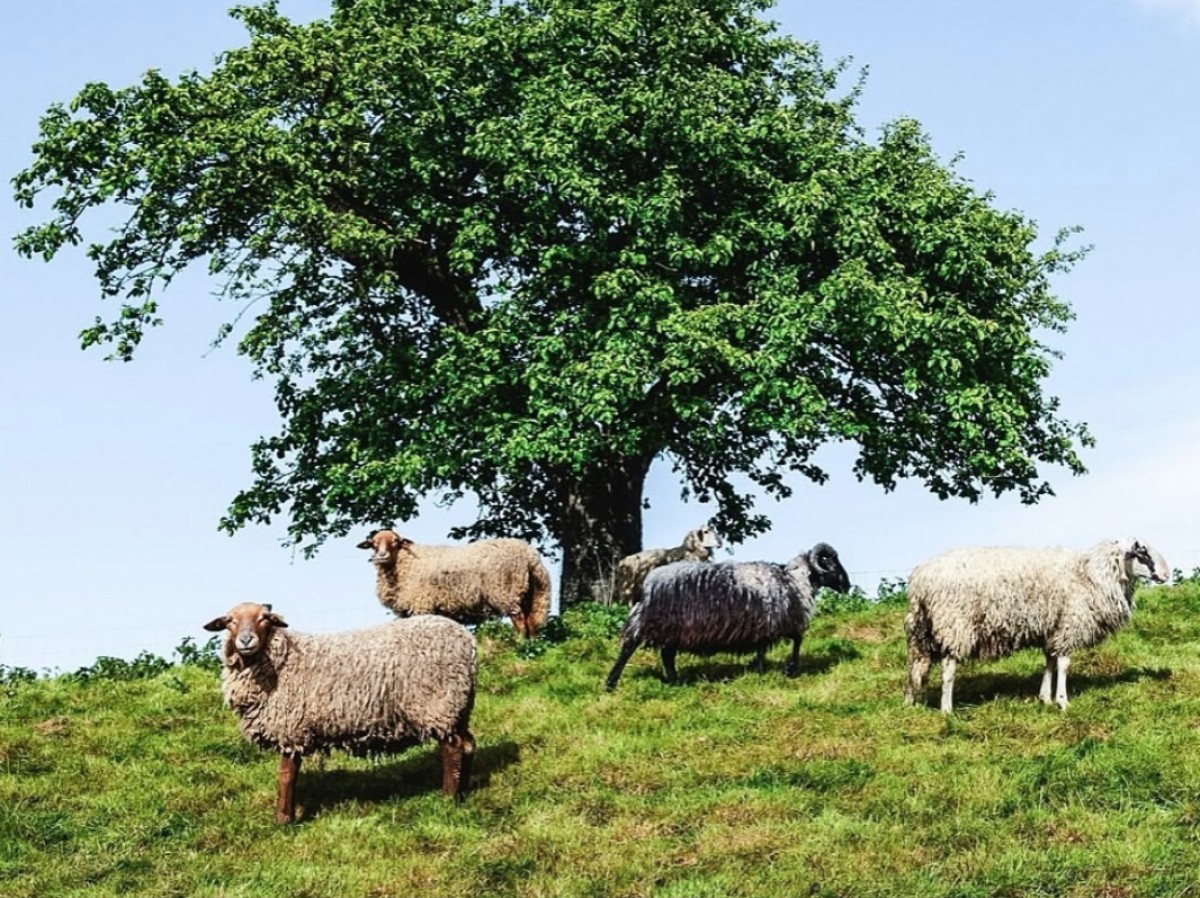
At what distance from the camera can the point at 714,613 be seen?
1878 cm

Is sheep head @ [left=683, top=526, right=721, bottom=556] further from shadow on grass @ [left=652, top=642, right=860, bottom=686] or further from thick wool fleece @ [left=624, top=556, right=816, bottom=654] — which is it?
thick wool fleece @ [left=624, top=556, right=816, bottom=654]

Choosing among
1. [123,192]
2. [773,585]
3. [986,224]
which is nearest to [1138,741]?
[773,585]

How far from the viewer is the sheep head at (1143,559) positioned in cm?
1744

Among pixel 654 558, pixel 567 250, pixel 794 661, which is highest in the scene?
pixel 567 250

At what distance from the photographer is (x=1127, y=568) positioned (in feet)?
57.6

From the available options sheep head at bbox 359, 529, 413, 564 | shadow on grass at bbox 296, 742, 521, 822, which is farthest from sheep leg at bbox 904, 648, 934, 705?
sheep head at bbox 359, 529, 413, 564

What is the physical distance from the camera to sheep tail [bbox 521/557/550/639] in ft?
76.7

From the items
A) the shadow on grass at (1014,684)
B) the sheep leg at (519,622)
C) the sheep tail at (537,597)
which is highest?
the sheep tail at (537,597)

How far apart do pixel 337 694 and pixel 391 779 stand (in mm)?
1613

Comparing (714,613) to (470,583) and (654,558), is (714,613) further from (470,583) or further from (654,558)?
(654,558)

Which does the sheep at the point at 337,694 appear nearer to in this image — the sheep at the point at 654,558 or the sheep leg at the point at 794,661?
the sheep leg at the point at 794,661

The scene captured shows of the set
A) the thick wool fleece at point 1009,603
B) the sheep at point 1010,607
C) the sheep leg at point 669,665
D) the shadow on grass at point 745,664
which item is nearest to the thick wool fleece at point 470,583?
the shadow on grass at point 745,664

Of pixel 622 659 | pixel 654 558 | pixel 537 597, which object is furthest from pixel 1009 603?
pixel 654 558

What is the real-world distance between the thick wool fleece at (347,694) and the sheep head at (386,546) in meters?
8.45
